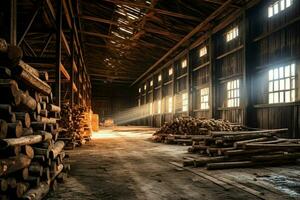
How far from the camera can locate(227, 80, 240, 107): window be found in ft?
48.0

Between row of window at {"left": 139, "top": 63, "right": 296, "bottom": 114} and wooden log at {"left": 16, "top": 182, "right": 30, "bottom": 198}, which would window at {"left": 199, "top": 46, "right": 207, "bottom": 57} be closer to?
row of window at {"left": 139, "top": 63, "right": 296, "bottom": 114}

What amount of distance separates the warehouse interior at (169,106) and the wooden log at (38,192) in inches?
1.3

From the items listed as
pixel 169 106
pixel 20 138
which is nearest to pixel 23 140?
pixel 20 138

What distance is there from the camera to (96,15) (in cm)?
1994

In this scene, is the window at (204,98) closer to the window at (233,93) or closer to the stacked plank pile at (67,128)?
the window at (233,93)

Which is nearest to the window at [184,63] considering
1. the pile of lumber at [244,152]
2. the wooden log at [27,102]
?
the pile of lumber at [244,152]

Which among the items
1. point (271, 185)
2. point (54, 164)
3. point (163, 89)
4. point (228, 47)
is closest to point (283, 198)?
point (271, 185)

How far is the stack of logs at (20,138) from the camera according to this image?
3.55 m

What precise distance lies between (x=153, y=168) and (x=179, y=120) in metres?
7.68

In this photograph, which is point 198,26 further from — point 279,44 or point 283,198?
point 283,198

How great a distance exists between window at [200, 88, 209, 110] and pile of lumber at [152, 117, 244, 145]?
4451 millimetres

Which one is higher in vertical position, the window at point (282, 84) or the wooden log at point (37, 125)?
the window at point (282, 84)

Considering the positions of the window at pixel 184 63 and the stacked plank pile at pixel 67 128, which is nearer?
the stacked plank pile at pixel 67 128

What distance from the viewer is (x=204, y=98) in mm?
18859
